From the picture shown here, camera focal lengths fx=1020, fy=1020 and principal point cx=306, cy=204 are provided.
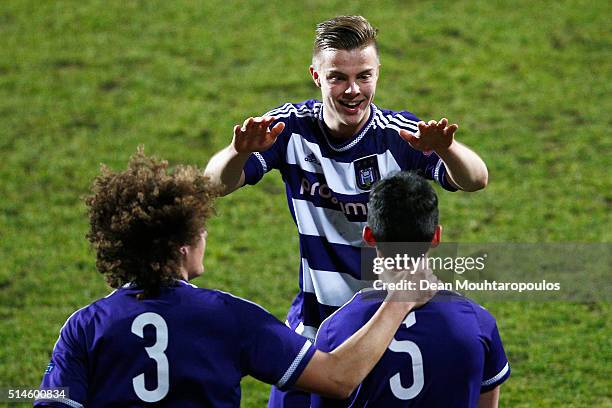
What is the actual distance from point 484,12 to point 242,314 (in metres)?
9.11

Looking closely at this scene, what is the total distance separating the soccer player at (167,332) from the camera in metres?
3.26

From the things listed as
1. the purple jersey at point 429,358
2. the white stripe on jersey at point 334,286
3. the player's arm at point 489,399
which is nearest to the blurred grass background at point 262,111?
the white stripe on jersey at point 334,286

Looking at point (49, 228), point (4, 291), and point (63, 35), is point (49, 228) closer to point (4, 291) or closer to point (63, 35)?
point (4, 291)

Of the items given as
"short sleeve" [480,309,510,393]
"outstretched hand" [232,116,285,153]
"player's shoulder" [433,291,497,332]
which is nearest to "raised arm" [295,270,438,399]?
"player's shoulder" [433,291,497,332]

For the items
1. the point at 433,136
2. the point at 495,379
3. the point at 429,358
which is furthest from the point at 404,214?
the point at 495,379

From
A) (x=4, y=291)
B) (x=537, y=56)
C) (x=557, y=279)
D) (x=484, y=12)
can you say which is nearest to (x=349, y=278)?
(x=557, y=279)

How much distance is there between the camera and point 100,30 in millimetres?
11914

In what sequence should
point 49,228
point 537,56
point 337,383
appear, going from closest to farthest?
point 337,383 → point 49,228 → point 537,56

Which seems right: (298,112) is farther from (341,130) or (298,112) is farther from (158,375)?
(158,375)

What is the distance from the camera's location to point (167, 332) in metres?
3.27

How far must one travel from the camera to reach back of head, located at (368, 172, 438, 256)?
3445 millimetres

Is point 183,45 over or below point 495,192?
over

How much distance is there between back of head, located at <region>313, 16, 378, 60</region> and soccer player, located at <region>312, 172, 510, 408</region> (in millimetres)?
875

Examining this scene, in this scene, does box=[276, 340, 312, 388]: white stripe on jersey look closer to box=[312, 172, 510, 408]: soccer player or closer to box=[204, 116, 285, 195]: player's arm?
box=[312, 172, 510, 408]: soccer player
